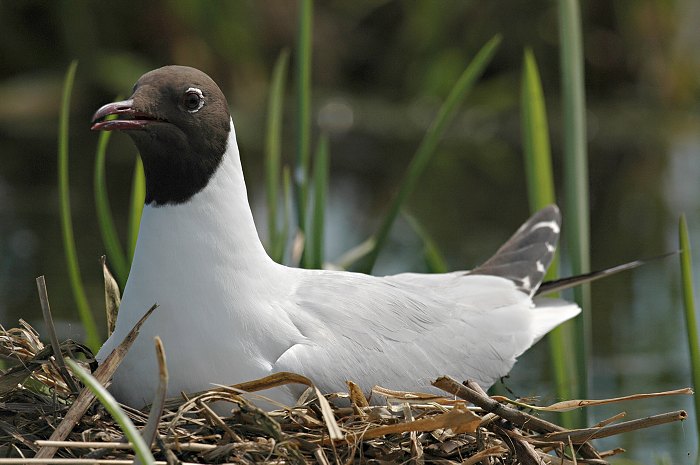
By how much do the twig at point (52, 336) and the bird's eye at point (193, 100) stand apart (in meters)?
0.68

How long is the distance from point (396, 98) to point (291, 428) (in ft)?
37.9

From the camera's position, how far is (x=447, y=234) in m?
9.54

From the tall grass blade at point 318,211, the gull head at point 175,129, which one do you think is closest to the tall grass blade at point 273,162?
the tall grass blade at point 318,211

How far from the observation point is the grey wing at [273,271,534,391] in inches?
148

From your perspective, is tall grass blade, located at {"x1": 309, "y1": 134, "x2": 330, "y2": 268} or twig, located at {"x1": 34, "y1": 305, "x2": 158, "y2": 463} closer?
twig, located at {"x1": 34, "y1": 305, "x2": 158, "y2": 463}

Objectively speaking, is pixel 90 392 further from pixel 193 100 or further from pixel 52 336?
pixel 193 100

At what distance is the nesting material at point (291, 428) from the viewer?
10.8 ft

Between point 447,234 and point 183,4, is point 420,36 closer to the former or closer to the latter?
point 183,4

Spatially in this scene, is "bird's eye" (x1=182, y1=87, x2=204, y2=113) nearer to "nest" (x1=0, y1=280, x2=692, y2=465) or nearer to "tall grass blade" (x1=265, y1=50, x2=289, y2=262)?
"nest" (x1=0, y1=280, x2=692, y2=465)

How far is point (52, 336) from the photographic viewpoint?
11.1 feet

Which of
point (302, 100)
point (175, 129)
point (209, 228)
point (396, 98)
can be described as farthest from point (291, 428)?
point (396, 98)

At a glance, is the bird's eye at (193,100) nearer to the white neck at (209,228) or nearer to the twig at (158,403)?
the white neck at (209,228)

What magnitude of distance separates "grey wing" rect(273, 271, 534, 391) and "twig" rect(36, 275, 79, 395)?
0.63 m

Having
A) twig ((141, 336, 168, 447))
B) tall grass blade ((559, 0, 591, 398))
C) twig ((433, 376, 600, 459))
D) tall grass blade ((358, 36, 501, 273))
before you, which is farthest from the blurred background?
twig ((141, 336, 168, 447))
